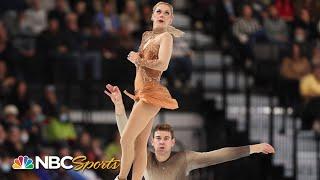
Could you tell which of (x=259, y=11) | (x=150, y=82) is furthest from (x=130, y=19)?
(x=150, y=82)

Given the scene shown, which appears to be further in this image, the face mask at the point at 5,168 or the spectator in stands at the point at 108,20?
the spectator in stands at the point at 108,20

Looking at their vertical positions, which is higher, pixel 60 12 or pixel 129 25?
pixel 60 12

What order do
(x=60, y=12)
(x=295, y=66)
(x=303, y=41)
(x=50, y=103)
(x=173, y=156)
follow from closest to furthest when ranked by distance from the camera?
(x=173, y=156), (x=50, y=103), (x=60, y=12), (x=295, y=66), (x=303, y=41)

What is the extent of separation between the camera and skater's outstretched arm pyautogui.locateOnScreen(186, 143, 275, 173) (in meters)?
7.54

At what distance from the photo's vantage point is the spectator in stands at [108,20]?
12852 millimetres

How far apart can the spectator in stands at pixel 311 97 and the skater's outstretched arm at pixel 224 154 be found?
4.81m

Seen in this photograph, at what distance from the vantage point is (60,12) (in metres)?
13.2

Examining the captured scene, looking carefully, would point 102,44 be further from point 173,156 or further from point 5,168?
point 173,156

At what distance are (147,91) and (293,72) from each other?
639 centimetres

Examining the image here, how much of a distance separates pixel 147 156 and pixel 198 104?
4678 millimetres

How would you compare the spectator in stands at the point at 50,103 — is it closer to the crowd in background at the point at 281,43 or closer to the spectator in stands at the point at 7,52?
the spectator in stands at the point at 7,52

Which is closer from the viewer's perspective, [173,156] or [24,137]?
[173,156]

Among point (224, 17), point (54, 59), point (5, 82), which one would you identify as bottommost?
point (5, 82)

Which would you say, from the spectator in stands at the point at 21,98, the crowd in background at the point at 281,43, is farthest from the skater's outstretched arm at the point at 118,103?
the crowd in background at the point at 281,43
